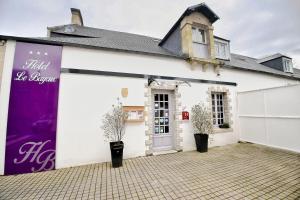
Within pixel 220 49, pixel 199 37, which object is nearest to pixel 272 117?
pixel 220 49

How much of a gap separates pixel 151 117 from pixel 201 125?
6.37 feet

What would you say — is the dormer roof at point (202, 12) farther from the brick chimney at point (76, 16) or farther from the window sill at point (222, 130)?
the brick chimney at point (76, 16)

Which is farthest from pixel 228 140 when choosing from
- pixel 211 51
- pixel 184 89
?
pixel 211 51

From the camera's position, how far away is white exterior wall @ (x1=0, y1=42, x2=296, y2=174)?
4039mm

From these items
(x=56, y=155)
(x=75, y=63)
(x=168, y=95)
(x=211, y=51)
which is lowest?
(x=56, y=155)

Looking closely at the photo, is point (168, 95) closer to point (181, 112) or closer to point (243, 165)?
point (181, 112)

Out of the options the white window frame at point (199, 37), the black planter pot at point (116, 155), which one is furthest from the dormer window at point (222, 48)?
the black planter pot at point (116, 155)

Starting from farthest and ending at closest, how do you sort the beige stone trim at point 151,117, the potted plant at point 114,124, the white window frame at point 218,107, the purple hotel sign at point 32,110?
the white window frame at point 218,107, the beige stone trim at point 151,117, the potted plant at point 114,124, the purple hotel sign at point 32,110

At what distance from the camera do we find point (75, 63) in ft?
14.4

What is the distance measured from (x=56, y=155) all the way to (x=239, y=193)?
439 centimetres

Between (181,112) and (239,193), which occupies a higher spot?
(181,112)

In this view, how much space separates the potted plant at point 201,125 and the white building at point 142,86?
27 centimetres

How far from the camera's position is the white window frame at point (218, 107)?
656cm

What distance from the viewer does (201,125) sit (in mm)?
5426
